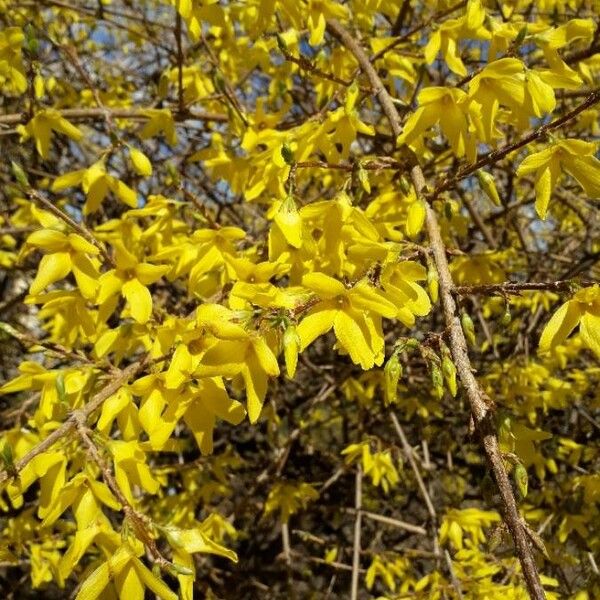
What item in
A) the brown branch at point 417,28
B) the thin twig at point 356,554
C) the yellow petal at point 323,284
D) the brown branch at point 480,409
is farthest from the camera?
the thin twig at point 356,554

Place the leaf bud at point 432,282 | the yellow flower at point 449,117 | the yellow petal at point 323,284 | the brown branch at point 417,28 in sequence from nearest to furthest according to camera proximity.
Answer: the yellow petal at point 323,284
the leaf bud at point 432,282
the yellow flower at point 449,117
the brown branch at point 417,28

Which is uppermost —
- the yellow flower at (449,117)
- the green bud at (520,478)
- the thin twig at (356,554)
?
the yellow flower at (449,117)

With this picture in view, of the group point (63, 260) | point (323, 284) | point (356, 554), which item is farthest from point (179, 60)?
point (356, 554)

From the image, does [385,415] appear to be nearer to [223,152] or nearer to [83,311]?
[223,152]

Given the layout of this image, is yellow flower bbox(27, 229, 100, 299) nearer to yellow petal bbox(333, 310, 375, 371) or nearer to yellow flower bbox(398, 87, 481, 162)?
yellow petal bbox(333, 310, 375, 371)

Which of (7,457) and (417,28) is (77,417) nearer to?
(7,457)

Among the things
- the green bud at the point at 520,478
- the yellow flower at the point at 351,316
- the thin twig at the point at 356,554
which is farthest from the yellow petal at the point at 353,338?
the thin twig at the point at 356,554

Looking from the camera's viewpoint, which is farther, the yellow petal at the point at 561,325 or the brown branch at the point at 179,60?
the brown branch at the point at 179,60

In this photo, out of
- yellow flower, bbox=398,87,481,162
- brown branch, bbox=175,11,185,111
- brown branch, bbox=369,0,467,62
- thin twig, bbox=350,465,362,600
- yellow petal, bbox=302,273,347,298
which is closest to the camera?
yellow petal, bbox=302,273,347,298

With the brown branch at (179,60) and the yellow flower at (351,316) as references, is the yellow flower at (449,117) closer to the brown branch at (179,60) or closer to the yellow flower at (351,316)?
the yellow flower at (351,316)

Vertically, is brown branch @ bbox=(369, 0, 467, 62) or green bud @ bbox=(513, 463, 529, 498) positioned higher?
brown branch @ bbox=(369, 0, 467, 62)

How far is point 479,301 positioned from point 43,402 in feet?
8.04

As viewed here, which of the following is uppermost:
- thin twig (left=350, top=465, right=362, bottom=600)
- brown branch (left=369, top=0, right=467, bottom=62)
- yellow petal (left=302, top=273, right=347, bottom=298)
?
brown branch (left=369, top=0, right=467, bottom=62)

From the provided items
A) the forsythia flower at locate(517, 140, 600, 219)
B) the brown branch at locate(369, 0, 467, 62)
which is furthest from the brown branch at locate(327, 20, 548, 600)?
the brown branch at locate(369, 0, 467, 62)
